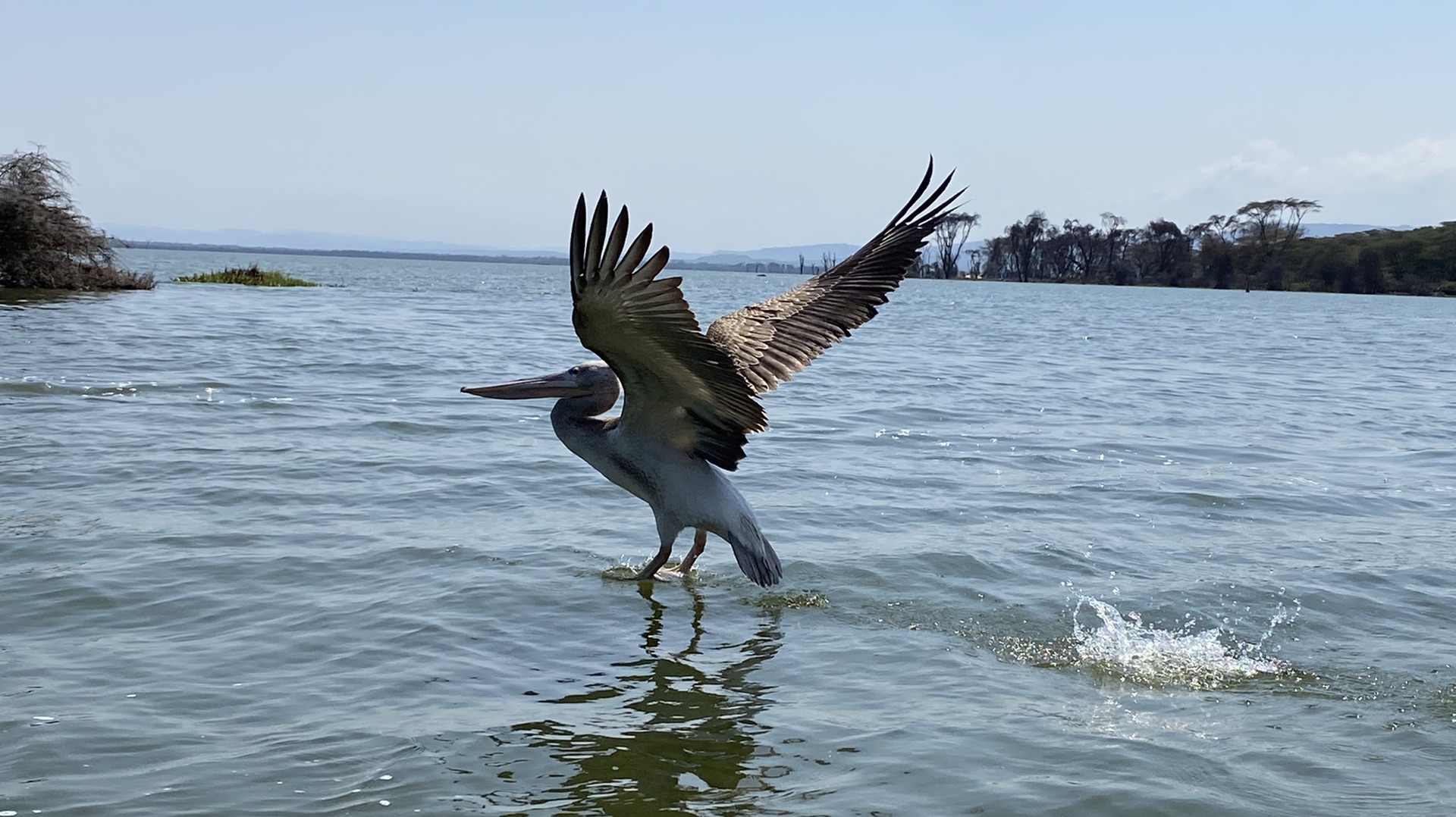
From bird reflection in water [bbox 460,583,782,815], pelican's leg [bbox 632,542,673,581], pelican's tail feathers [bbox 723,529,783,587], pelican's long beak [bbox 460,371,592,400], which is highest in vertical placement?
pelican's long beak [bbox 460,371,592,400]

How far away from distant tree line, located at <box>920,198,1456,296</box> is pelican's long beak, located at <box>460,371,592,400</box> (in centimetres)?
10167

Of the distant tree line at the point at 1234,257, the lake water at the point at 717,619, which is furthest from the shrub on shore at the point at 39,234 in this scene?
the distant tree line at the point at 1234,257

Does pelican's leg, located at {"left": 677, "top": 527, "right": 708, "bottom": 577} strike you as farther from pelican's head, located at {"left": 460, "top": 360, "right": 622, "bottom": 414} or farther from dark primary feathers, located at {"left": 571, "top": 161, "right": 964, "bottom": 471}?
pelican's head, located at {"left": 460, "top": 360, "right": 622, "bottom": 414}

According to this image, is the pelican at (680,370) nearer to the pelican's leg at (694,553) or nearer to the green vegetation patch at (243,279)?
the pelican's leg at (694,553)

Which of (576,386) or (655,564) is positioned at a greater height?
(576,386)

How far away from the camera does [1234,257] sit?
4318 inches

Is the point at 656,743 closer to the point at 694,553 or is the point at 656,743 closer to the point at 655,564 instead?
the point at 655,564

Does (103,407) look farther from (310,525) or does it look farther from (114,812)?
(114,812)

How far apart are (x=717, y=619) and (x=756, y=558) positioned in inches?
15.3

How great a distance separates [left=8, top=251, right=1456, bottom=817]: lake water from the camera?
4.10 metres

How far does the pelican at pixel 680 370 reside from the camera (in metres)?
4.63

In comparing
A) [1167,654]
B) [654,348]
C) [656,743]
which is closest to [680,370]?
[654,348]

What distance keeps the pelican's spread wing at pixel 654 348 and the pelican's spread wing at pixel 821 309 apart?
1.18 ft

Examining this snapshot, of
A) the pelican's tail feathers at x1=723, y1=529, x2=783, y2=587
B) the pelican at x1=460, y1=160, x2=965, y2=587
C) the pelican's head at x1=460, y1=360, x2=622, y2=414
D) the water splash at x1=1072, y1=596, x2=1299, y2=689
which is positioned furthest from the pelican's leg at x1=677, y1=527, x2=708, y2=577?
the water splash at x1=1072, y1=596, x2=1299, y2=689
